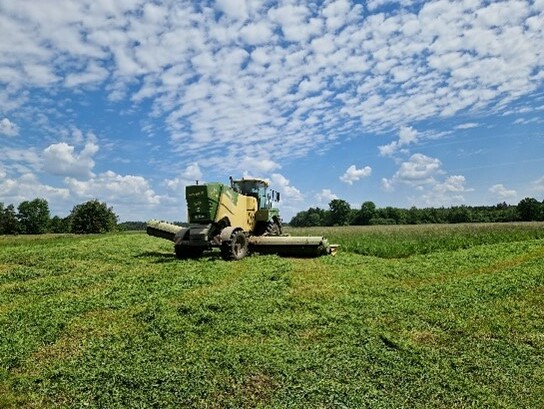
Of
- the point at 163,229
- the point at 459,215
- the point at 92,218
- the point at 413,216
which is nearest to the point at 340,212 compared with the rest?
the point at 413,216

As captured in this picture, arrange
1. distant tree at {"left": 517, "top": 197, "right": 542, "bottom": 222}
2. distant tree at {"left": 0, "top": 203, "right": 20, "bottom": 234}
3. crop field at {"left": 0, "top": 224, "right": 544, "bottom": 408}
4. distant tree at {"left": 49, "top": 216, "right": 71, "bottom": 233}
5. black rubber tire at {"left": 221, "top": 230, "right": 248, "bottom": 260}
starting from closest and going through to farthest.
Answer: crop field at {"left": 0, "top": 224, "right": 544, "bottom": 408}
black rubber tire at {"left": 221, "top": 230, "right": 248, "bottom": 260}
distant tree at {"left": 517, "top": 197, "right": 542, "bottom": 222}
distant tree at {"left": 0, "top": 203, "right": 20, "bottom": 234}
distant tree at {"left": 49, "top": 216, "right": 71, "bottom": 233}

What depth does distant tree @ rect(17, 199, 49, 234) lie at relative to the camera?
81625mm

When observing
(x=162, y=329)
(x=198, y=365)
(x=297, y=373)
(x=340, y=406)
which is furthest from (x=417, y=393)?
(x=162, y=329)

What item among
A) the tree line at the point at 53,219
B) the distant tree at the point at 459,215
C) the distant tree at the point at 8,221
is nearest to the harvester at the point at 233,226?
the tree line at the point at 53,219

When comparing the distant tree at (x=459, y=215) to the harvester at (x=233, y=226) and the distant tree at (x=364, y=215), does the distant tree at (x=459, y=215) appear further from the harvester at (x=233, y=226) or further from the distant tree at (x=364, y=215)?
the harvester at (x=233, y=226)

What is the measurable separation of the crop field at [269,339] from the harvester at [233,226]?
2894 millimetres

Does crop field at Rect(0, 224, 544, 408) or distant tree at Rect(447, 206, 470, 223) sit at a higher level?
distant tree at Rect(447, 206, 470, 223)

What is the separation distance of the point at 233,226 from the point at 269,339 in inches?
364

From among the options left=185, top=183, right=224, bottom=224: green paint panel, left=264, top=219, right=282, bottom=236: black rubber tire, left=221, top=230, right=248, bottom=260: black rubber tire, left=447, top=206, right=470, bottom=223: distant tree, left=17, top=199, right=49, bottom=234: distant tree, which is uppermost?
left=17, top=199, right=49, bottom=234: distant tree

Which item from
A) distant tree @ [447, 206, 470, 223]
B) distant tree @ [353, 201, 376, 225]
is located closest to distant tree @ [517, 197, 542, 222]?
distant tree @ [447, 206, 470, 223]

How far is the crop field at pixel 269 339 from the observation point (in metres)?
5.27

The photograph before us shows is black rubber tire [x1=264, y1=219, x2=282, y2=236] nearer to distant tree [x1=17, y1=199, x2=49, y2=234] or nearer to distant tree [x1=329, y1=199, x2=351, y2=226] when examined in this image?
distant tree [x1=329, y1=199, x2=351, y2=226]

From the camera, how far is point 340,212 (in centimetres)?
7838

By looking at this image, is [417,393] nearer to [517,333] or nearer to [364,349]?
[364,349]
